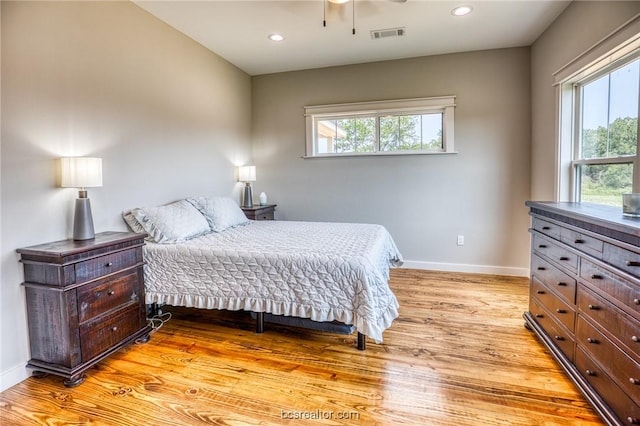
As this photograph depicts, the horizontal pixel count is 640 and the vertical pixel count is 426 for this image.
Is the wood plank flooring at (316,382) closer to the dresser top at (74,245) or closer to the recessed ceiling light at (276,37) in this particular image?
the dresser top at (74,245)

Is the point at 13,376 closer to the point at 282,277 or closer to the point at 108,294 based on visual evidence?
the point at 108,294

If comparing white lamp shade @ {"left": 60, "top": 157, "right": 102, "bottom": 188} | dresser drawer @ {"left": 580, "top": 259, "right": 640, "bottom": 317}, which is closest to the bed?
white lamp shade @ {"left": 60, "top": 157, "right": 102, "bottom": 188}

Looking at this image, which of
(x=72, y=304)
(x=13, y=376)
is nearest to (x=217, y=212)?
(x=72, y=304)

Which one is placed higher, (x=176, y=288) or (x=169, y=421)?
(x=176, y=288)

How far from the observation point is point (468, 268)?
4121 millimetres

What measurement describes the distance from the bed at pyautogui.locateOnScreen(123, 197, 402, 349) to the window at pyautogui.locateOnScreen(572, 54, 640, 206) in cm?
173

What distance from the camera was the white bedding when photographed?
2.14 meters

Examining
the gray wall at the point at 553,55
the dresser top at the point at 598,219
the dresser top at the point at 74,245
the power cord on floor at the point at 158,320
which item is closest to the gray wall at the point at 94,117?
the dresser top at the point at 74,245

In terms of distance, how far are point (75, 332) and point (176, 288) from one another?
70 centimetres

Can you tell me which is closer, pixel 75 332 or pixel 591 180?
pixel 75 332

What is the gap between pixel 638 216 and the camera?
5.37 feet

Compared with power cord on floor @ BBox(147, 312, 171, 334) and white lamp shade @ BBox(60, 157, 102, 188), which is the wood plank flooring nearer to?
power cord on floor @ BBox(147, 312, 171, 334)

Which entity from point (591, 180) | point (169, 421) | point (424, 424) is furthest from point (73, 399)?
point (591, 180)

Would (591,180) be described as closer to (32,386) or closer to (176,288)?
(176,288)
